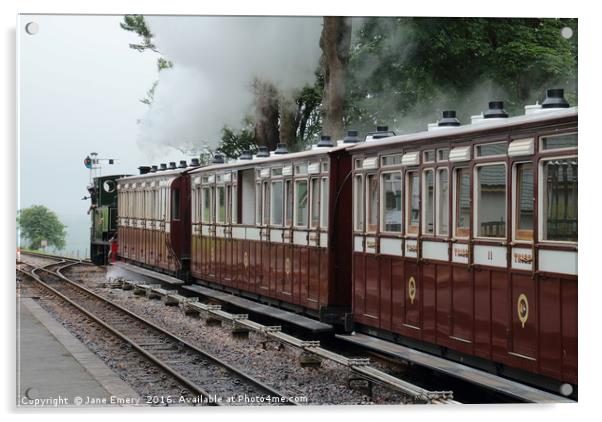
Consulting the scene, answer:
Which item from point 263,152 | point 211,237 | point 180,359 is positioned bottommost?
point 180,359

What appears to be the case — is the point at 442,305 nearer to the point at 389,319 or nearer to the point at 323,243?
the point at 389,319

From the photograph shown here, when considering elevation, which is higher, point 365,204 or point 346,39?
point 346,39

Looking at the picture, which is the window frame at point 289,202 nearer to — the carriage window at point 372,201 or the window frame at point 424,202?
the carriage window at point 372,201

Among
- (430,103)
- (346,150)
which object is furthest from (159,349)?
(430,103)

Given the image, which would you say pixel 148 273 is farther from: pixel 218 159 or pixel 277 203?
pixel 277 203

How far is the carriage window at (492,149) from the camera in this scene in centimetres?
1041

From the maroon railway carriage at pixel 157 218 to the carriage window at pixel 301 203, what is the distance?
7992 millimetres

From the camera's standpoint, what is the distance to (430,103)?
1481 cm

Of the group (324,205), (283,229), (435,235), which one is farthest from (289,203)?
(435,235)

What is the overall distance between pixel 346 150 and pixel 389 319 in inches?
102

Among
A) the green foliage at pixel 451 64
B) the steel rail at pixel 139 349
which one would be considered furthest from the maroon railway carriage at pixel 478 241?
the steel rail at pixel 139 349

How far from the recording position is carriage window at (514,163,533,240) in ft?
32.7

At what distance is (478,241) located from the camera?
10797mm

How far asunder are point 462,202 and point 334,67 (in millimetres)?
4105
